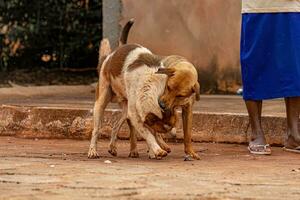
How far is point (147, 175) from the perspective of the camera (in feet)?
17.3

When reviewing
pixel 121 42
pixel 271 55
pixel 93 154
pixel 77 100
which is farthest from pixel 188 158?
pixel 77 100

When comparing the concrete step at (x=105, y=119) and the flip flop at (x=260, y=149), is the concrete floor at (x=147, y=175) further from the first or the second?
the concrete step at (x=105, y=119)

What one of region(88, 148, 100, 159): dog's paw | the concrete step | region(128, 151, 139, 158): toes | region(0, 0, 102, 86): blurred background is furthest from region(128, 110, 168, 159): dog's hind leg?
region(0, 0, 102, 86): blurred background

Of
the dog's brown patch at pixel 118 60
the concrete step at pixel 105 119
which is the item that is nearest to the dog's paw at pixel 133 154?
the dog's brown patch at pixel 118 60

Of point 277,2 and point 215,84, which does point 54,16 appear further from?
point 277,2

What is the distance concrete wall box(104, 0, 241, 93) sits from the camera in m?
10.6

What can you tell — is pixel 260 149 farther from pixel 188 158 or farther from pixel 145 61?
pixel 145 61

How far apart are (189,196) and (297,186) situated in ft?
2.67

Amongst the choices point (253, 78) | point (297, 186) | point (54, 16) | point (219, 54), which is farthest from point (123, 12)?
point (297, 186)

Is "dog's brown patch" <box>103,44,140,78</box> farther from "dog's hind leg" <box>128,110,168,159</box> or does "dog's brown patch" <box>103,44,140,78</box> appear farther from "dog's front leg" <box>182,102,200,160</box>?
"dog's front leg" <box>182,102,200,160</box>

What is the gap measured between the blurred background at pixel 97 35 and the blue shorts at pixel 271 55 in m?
3.77

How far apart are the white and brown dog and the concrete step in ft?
3.65

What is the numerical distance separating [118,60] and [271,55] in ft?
4.08

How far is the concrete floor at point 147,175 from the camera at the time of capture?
4.61m
